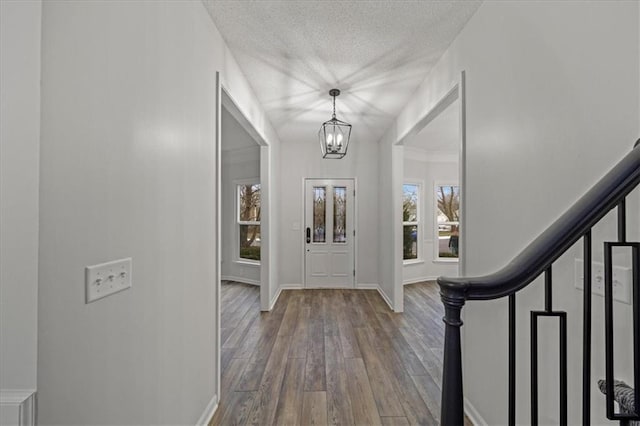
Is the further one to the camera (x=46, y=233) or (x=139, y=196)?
(x=139, y=196)

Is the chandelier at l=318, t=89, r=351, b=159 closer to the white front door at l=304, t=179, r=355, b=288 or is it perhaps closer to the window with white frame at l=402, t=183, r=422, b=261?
the white front door at l=304, t=179, r=355, b=288

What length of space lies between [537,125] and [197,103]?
1.88 meters

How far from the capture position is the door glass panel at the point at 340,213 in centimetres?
571

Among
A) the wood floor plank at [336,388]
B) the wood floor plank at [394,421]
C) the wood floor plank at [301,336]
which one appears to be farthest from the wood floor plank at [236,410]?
the wood floor plank at [394,421]

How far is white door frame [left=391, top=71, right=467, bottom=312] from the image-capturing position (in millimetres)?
2166

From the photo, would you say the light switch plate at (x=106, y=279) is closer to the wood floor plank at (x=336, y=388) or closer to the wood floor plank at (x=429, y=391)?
the wood floor plank at (x=336, y=388)

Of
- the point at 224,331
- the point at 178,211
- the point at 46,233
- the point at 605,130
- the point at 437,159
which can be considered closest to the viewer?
the point at 46,233

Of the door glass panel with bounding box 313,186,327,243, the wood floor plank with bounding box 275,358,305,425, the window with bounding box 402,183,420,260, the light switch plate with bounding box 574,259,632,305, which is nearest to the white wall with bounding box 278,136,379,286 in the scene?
the door glass panel with bounding box 313,186,327,243

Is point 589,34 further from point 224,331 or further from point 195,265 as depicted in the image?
point 224,331

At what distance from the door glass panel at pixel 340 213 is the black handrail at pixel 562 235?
4.84 metres

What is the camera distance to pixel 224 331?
3.59 metres

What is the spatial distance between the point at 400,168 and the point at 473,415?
3.16m

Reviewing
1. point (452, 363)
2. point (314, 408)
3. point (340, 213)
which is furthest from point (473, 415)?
point (340, 213)

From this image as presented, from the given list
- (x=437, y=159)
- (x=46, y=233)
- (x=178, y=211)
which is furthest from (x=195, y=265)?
(x=437, y=159)
